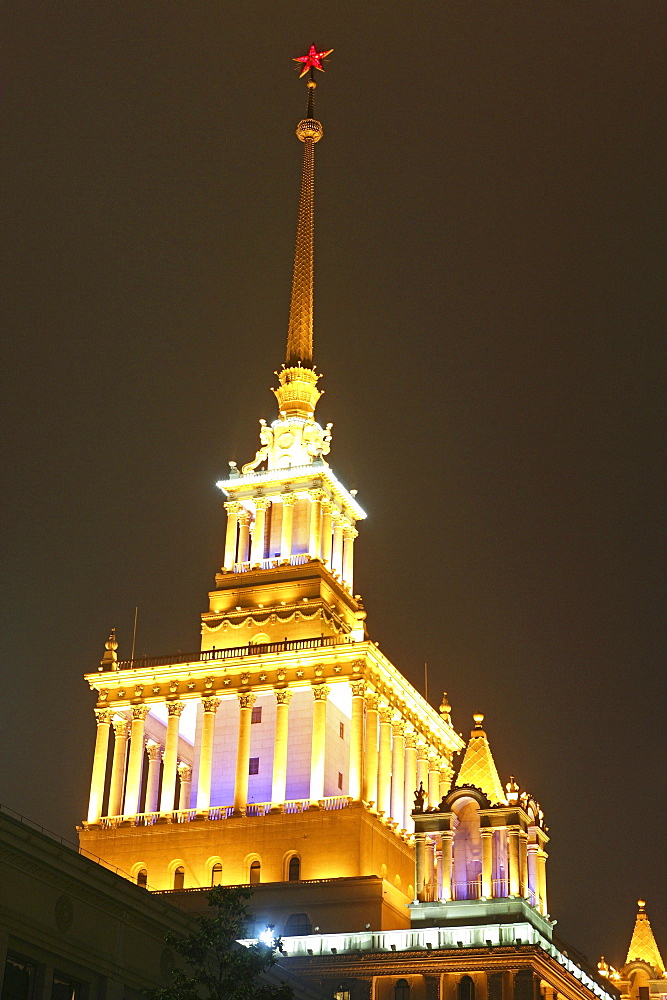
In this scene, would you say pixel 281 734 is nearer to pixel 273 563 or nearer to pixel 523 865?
pixel 273 563

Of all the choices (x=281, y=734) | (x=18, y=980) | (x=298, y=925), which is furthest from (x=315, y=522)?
(x=18, y=980)

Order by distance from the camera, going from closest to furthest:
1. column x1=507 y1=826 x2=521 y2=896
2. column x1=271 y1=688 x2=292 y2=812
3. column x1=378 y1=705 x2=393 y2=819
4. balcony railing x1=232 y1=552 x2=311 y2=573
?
column x1=507 y1=826 x2=521 y2=896, column x1=271 y1=688 x2=292 y2=812, column x1=378 y1=705 x2=393 y2=819, balcony railing x1=232 y1=552 x2=311 y2=573

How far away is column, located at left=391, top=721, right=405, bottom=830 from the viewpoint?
102 metres

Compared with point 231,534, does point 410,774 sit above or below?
below

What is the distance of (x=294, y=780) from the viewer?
99312 millimetres

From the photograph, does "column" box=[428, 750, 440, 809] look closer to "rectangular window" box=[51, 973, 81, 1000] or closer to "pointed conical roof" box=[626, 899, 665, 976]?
"pointed conical roof" box=[626, 899, 665, 976]

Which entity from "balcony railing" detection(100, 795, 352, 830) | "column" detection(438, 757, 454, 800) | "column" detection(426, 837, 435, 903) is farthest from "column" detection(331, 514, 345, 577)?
"column" detection(426, 837, 435, 903)

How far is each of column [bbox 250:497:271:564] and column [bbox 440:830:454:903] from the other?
3066 centimetres

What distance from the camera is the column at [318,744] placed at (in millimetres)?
96312

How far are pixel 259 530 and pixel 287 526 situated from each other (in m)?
2.21

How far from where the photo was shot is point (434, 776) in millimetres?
109750

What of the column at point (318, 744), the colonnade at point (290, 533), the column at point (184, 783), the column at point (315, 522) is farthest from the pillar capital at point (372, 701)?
the column at point (184, 783)

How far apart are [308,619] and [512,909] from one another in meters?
28.8

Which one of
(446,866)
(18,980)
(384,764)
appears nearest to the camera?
(18,980)
